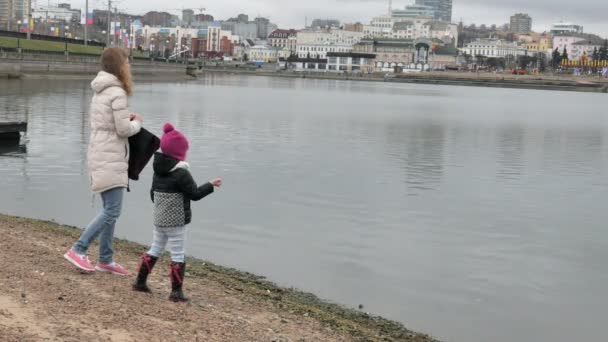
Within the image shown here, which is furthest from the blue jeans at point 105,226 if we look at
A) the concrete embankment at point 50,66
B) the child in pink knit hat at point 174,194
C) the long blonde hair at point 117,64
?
the concrete embankment at point 50,66

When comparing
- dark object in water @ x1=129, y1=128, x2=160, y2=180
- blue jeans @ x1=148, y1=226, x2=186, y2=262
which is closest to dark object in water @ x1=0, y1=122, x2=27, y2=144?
dark object in water @ x1=129, y1=128, x2=160, y2=180

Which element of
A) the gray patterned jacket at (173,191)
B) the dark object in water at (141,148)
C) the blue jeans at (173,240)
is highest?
the dark object in water at (141,148)

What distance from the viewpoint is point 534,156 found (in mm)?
35469

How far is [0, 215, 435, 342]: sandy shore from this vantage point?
7699 millimetres

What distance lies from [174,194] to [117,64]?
5.06ft

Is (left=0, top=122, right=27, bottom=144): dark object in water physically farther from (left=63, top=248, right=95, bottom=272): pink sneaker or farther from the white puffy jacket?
the white puffy jacket

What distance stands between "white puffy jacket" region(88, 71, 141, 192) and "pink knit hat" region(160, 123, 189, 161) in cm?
45

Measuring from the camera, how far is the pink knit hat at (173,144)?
8.91m

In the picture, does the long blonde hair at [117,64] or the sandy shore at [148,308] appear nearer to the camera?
the sandy shore at [148,308]

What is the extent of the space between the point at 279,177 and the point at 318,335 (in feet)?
52.2

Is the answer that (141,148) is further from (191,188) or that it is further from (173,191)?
(191,188)

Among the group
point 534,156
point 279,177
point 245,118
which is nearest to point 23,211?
point 279,177

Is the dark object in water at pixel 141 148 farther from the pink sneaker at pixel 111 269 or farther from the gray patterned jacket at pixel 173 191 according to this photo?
the pink sneaker at pixel 111 269

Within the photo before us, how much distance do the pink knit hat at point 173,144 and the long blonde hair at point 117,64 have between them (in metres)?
0.79
